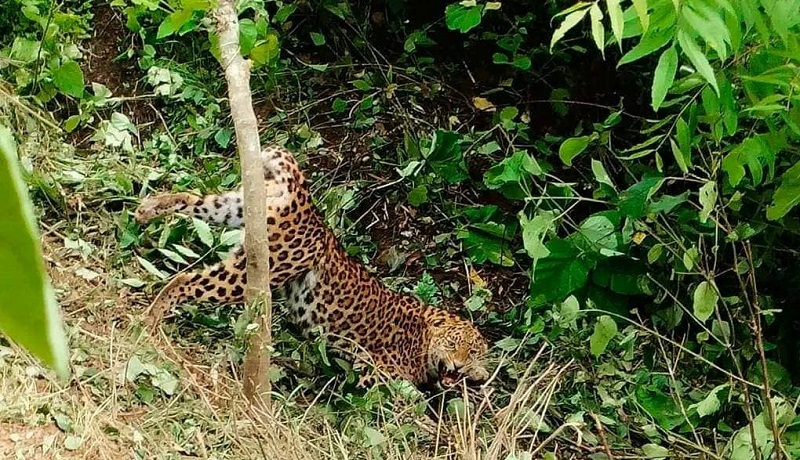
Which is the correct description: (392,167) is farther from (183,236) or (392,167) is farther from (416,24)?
(183,236)

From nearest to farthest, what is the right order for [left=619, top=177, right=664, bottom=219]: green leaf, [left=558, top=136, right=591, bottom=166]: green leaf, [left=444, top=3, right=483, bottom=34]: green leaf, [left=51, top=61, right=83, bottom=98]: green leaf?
[left=558, top=136, right=591, bottom=166]: green leaf
[left=619, top=177, right=664, bottom=219]: green leaf
[left=51, top=61, right=83, bottom=98]: green leaf
[left=444, top=3, right=483, bottom=34]: green leaf

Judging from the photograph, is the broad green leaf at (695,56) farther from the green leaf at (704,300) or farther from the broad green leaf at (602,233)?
the broad green leaf at (602,233)

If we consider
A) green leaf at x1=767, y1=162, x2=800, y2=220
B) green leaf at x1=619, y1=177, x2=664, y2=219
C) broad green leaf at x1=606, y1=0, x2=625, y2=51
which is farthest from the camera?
green leaf at x1=619, y1=177, x2=664, y2=219

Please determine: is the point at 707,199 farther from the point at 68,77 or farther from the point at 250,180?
the point at 68,77

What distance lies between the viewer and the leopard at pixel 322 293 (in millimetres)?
3355

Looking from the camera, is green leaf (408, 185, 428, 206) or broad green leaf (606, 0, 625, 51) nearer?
broad green leaf (606, 0, 625, 51)

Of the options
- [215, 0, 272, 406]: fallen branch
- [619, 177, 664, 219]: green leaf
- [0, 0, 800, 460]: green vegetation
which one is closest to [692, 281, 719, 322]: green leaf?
[0, 0, 800, 460]: green vegetation

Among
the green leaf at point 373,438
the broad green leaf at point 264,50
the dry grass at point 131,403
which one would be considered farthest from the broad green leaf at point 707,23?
the broad green leaf at point 264,50

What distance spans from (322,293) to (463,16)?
1294 mm

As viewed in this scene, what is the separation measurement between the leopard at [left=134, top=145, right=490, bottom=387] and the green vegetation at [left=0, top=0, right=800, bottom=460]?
0.09 meters

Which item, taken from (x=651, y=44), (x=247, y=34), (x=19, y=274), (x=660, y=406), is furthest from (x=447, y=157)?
(x=19, y=274)

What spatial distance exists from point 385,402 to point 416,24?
→ 6.67 ft

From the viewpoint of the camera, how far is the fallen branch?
7.46 ft

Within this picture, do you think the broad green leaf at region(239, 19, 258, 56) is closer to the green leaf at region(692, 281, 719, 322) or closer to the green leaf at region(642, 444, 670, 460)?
the green leaf at region(692, 281, 719, 322)
